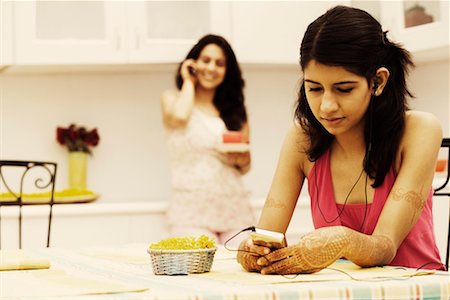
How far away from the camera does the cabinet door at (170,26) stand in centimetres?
402

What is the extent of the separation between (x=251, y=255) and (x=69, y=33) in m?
2.83

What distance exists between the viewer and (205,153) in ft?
12.5

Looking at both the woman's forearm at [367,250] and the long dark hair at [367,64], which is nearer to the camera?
the woman's forearm at [367,250]

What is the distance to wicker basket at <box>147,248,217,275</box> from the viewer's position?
139 centimetres

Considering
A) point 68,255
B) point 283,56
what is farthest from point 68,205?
point 68,255

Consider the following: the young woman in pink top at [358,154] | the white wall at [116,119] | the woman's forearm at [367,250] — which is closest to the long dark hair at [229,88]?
the white wall at [116,119]

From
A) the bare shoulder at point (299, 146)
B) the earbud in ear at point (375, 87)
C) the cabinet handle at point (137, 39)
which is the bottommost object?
the bare shoulder at point (299, 146)

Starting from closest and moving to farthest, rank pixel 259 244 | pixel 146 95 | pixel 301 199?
pixel 259 244 → pixel 301 199 → pixel 146 95

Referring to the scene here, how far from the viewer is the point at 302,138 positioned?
1.83 meters

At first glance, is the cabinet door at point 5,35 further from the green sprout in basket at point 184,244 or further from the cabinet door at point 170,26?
the green sprout in basket at point 184,244

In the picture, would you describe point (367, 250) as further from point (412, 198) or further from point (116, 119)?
point (116, 119)

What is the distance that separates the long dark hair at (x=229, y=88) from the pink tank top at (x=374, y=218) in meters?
2.19

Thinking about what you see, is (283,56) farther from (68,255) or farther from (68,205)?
(68,255)

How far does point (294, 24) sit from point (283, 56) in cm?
17
